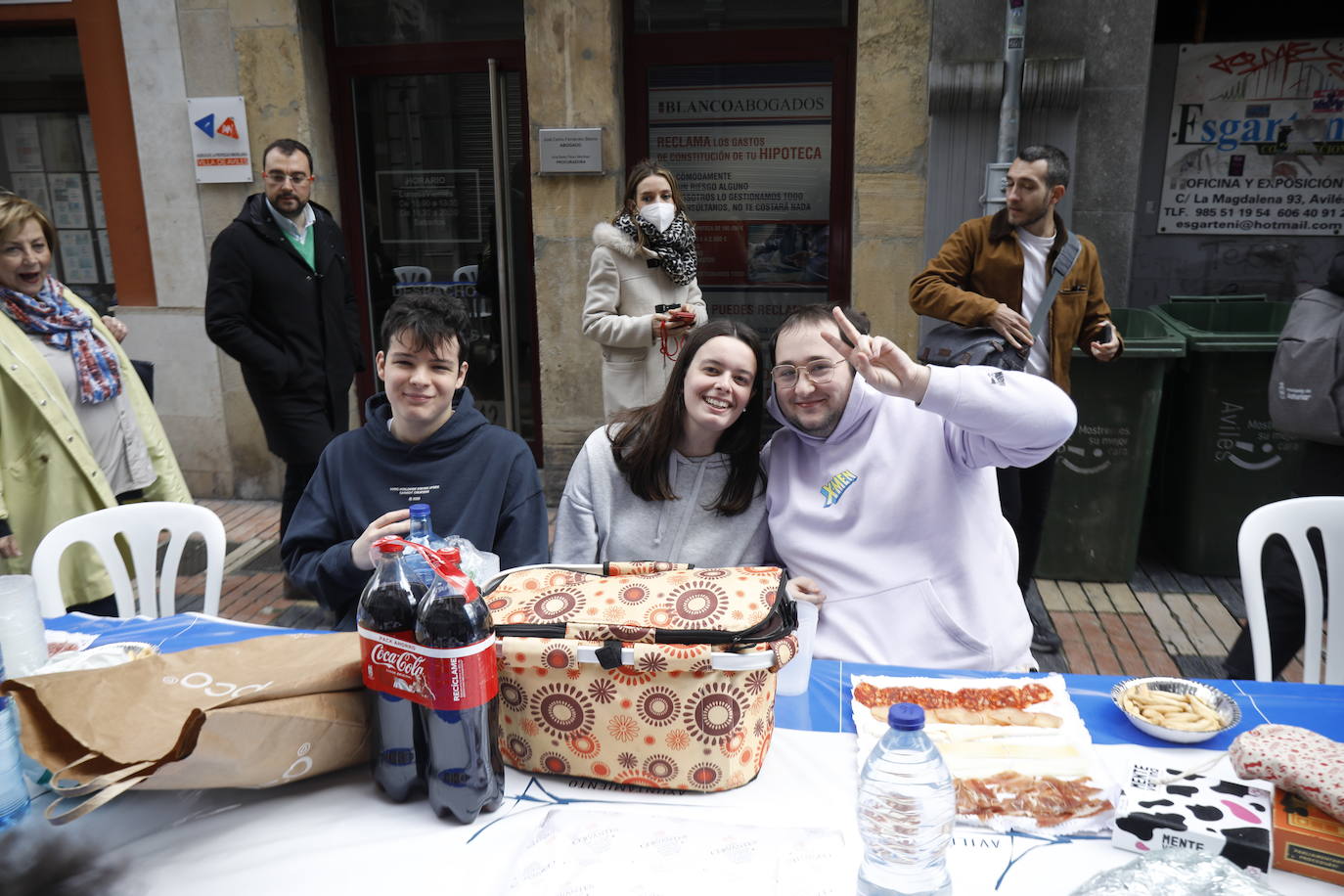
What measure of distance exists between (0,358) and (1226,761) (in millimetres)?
3138

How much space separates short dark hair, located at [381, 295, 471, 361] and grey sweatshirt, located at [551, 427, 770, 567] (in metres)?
0.43

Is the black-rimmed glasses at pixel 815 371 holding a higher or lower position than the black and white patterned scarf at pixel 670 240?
lower

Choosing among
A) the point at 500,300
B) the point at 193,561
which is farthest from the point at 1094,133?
the point at 193,561

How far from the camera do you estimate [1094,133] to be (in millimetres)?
4621

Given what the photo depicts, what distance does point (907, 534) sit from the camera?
219 centimetres

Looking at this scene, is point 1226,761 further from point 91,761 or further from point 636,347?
point 636,347

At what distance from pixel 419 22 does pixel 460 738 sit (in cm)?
504

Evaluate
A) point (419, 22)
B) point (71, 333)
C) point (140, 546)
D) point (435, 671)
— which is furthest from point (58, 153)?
point (435, 671)

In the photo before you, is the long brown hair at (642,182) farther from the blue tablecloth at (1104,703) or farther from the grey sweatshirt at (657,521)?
the blue tablecloth at (1104,703)

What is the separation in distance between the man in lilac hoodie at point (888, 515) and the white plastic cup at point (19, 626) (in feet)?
4.86

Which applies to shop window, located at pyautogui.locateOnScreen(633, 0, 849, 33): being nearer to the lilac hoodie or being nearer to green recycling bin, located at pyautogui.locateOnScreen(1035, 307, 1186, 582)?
green recycling bin, located at pyautogui.locateOnScreen(1035, 307, 1186, 582)

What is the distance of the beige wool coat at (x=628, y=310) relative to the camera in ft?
14.0

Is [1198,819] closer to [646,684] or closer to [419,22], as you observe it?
[646,684]

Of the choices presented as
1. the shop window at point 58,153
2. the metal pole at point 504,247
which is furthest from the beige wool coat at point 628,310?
the shop window at point 58,153
